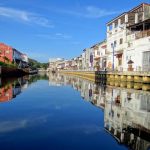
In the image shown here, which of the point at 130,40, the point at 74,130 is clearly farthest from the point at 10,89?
the point at 130,40

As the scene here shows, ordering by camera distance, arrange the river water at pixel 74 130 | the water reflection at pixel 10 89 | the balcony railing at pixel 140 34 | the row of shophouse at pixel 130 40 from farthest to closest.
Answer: the row of shophouse at pixel 130 40
the balcony railing at pixel 140 34
the water reflection at pixel 10 89
the river water at pixel 74 130

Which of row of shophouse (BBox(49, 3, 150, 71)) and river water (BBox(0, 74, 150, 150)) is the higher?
row of shophouse (BBox(49, 3, 150, 71))

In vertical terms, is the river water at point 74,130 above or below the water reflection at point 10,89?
above

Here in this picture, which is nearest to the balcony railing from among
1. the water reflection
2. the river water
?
the water reflection

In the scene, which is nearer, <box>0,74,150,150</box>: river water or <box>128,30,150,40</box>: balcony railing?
<box>0,74,150,150</box>: river water

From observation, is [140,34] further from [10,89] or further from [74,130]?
[74,130]

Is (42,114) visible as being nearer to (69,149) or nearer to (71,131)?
(71,131)

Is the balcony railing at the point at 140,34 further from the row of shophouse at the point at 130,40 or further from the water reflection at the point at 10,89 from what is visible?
the water reflection at the point at 10,89

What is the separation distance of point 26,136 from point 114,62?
47458 mm

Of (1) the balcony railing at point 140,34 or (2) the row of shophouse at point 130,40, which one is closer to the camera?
(1) the balcony railing at point 140,34

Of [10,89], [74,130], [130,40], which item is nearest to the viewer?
[74,130]

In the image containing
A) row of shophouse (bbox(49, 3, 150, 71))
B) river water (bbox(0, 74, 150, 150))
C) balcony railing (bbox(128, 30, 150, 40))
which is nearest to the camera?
river water (bbox(0, 74, 150, 150))

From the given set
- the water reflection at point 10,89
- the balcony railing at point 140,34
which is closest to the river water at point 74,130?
the water reflection at point 10,89

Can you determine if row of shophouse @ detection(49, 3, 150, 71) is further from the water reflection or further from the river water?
the river water
